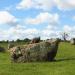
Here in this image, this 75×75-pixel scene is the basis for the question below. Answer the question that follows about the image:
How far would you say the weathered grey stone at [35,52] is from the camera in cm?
3291

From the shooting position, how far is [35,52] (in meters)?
33.0

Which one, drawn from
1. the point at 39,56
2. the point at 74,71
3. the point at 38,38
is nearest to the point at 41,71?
the point at 74,71

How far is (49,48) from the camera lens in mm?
33562

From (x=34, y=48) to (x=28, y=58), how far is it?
1205 millimetres

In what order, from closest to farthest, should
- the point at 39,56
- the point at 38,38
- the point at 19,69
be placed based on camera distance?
the point at 19,69
the point at 39,56
the point at 38,38

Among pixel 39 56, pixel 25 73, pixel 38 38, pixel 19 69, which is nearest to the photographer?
pixel 25 73

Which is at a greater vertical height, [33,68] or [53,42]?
[53,42]

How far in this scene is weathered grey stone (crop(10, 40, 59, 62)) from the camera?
3291 centimetres

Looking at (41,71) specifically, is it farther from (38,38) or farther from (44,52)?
(38,38)

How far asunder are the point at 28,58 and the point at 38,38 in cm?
651

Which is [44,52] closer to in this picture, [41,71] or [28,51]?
[28,51]

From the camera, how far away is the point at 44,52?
33312mm

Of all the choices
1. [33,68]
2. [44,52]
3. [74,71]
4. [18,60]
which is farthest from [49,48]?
[74,71]

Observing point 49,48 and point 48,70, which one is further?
point 49,48
